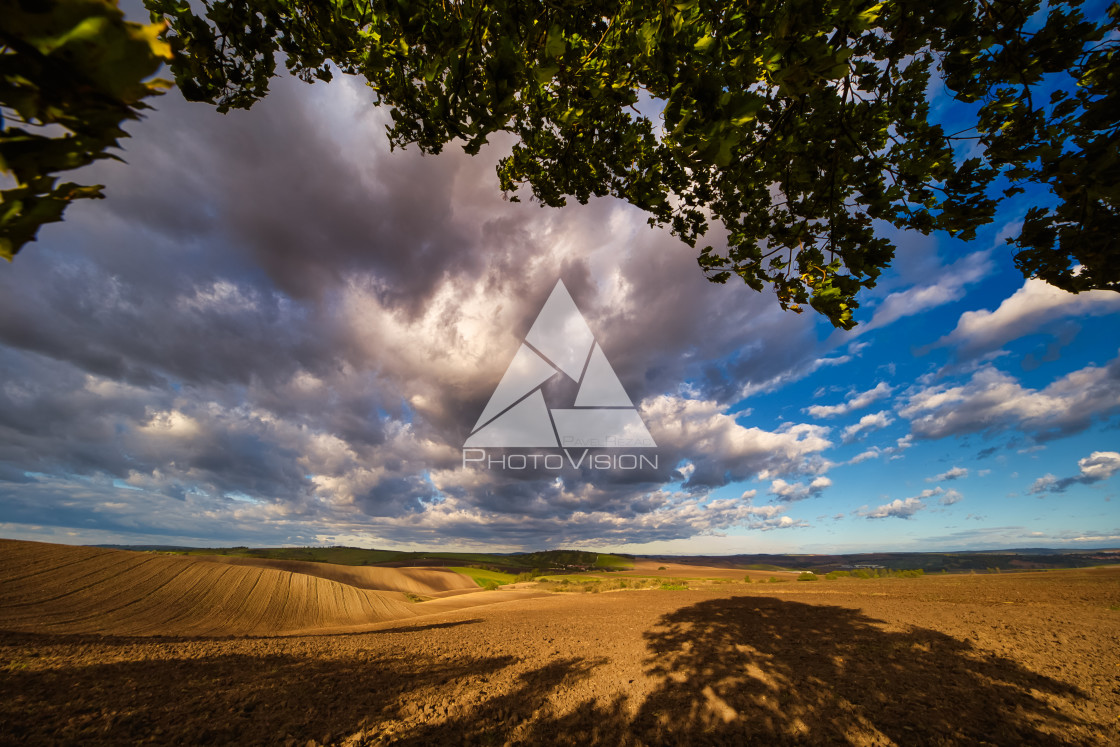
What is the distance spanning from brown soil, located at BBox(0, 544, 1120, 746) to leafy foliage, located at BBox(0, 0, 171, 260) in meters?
7.71

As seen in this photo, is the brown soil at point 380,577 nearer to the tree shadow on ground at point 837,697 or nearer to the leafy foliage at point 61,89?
the tree shadow on ground at point 837,697

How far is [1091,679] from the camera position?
7094 millimetres

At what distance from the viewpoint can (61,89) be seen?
1.13 metres

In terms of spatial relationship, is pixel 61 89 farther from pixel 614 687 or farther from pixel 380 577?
pixel 380 577

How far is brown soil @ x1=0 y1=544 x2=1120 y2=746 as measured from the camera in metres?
5.80

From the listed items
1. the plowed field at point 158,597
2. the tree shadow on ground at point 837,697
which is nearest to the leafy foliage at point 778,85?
the tree shadow on ground at point 837,697

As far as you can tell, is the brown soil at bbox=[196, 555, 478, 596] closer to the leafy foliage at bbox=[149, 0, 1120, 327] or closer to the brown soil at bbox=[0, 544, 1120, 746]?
the brown soil at bbox=[0, 544, 1120, 746]

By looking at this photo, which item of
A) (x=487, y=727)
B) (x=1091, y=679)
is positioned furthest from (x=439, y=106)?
(x=1091, y=679)

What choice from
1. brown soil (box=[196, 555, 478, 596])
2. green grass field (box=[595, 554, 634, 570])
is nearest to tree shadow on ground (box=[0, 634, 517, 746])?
brown soil (box=[196, 555, 478, 596])

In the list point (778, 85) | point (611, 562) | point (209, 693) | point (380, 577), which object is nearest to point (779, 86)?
point (778, 85)

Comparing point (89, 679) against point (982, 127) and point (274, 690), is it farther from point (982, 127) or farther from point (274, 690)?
point (982, 127)

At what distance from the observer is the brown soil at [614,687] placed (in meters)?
5.80

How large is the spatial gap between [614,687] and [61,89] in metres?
10.3

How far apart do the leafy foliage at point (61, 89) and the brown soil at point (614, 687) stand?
304 inches
